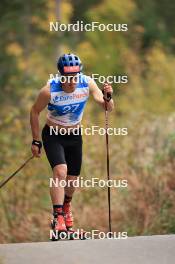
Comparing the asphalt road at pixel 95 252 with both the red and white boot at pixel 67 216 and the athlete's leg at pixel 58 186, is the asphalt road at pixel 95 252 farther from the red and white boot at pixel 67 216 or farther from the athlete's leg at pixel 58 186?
the red and white boot at pixel 67 216

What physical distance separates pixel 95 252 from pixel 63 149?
1.45 metres

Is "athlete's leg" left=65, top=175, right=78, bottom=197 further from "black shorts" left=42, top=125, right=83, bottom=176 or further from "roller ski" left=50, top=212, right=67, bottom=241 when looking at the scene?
"roller ski" left=50, top=212, right=67, bottom=241

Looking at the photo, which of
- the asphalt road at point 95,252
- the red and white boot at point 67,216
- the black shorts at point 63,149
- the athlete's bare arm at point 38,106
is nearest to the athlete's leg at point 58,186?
the black shorts at point 63,149

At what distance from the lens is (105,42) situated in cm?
4059

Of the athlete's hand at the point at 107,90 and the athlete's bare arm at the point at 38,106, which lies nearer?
the athlete's bare arm at the point at 38,106

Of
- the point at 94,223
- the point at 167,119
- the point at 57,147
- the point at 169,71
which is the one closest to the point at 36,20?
the point at 169,71

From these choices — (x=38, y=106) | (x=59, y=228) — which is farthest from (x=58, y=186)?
(x=38, y=106)

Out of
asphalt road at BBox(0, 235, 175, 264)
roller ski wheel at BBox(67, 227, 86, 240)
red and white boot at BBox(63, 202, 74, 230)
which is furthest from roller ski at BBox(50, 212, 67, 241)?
asphalt road at BBox(0, 235, 175, 264)

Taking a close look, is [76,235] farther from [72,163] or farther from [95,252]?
[95,252]

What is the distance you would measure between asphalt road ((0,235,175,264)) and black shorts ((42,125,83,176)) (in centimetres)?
101

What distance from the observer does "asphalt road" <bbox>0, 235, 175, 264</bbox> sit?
773cm

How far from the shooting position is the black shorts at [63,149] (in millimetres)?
8977

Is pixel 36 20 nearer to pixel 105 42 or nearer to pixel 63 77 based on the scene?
pixel 105 42

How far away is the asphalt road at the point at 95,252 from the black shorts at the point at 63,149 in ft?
3.32
